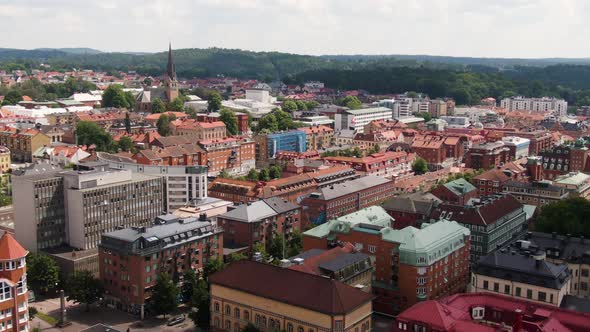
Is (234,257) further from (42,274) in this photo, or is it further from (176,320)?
(42,274)

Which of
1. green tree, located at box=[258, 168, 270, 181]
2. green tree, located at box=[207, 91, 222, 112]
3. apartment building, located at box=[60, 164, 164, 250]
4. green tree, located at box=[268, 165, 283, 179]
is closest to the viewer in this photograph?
apartment building, located at box=[60, 164, 164, 250]

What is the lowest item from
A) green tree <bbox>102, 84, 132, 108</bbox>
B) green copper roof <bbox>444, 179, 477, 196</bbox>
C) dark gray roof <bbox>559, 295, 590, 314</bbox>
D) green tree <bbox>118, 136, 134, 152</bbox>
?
dark gray roof <bbox>559, 295, 590, 314</bbox>

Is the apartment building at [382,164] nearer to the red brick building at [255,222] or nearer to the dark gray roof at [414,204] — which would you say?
the dark gray roof at [414,204]

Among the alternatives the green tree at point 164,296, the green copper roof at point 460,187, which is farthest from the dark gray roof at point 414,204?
the green tree at point 164,296

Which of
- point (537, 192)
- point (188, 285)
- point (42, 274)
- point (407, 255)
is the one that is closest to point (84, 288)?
point (42, 274)

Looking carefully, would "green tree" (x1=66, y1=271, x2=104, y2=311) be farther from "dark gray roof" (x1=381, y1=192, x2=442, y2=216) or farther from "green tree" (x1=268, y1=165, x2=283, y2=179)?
"green tree" (x1=268, y1=165, x2=283, y2=179)

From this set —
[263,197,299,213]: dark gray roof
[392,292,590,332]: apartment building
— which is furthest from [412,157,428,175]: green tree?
[392,292,590,332]: apartment building

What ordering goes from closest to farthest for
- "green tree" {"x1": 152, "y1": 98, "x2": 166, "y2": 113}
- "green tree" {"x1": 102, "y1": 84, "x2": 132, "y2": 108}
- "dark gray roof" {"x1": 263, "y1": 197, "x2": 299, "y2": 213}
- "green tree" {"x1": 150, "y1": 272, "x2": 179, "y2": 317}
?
1. "green tree" {"x1": 150, "y1": 272, "x2": 179, "y2": 317}
2. "dark gray roof" {"x1": 263, "y1": 197, "x2": 299, "y2": 213}
3. "green tree" {"x1": 152, "y1": 98, "x2": 166, "y2": 113}
4. "green tree" {"x1": 102, "y1": 84, "x2": 132, "y2": 108}
